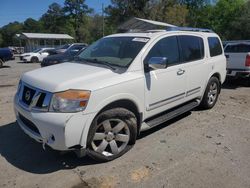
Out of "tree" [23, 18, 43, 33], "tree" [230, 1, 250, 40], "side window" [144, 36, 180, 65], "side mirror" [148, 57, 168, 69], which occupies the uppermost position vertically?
"tree" [23, 18, 43, 33]

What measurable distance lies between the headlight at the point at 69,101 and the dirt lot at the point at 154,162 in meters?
0.91

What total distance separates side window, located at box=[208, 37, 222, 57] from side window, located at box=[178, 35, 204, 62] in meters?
0.42

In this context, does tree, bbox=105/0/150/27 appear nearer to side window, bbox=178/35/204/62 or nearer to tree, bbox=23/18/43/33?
tree, bbox=23/18/43/33

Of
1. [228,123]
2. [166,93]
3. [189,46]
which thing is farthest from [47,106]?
[228,123]

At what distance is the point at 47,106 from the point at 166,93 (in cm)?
214

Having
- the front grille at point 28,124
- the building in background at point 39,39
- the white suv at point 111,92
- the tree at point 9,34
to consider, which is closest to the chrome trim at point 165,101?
the white suv at point 111,92

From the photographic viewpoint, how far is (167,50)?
4.95 m

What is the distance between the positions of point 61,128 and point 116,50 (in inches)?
75.9

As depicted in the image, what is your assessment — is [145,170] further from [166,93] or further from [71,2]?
[71,2]

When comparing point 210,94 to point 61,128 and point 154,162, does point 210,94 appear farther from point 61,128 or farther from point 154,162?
point 61,128

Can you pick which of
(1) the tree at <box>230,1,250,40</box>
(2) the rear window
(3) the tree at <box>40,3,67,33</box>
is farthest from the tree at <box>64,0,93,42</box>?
(2) the rear window

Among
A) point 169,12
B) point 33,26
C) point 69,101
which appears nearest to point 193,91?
point 69,101

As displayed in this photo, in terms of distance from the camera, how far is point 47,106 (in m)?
3.51

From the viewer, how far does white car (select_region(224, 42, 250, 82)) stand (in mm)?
9242
